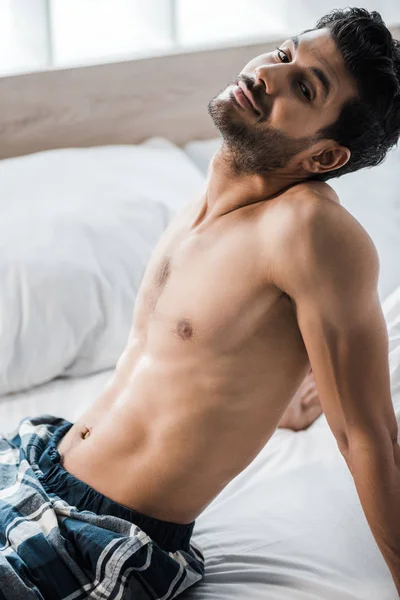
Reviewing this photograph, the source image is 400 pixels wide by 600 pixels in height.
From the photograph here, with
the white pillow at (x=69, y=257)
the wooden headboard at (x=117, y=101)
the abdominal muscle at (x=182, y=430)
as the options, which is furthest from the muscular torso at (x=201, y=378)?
the wooden headboard at (x=117, y=101)

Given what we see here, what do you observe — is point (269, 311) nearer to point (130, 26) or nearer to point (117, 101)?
point (117, 101)

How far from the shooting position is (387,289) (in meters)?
1.86

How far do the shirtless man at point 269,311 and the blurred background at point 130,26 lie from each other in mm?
1045

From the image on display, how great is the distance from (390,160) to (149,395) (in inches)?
54.4

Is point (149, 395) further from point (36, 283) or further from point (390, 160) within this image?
point (390, 160)

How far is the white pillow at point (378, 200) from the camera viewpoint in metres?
1.94

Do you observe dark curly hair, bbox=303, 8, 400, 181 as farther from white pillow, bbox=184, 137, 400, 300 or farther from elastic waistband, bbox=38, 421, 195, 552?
white pillow, bbox=184, 137, 400, 300

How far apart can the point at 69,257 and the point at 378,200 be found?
87 centimetres

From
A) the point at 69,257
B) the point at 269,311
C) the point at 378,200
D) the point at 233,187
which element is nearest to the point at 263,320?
the point at 269,311

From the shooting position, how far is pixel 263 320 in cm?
108

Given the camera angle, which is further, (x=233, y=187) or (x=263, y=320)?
(x=233, y=187)

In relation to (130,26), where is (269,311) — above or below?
below

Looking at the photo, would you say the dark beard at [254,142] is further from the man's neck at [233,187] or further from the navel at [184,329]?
the navel at [184,329]

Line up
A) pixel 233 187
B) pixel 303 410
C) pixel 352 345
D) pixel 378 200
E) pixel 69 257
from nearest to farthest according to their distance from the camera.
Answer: pixel 352 345
pixel 233 187
pixel 303 410
pixel 69 257
pixel 378 200
